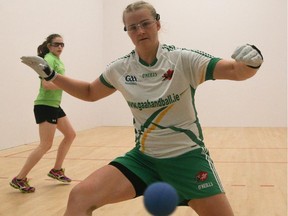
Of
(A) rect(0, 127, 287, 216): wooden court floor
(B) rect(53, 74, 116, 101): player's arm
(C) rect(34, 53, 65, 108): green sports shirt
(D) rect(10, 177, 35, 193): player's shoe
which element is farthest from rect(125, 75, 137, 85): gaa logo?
(D) rect(10, 177, 35, 193): player's shoe

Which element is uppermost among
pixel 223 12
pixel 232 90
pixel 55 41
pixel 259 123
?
pixel 223 12

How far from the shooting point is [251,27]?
1042cm

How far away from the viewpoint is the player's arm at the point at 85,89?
7.71 ft

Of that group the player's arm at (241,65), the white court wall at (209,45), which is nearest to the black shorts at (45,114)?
the player's arm at (241,65)

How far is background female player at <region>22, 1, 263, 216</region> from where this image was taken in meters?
1.98

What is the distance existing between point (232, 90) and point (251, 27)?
1570 millimetres

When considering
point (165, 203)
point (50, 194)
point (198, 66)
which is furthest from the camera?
point (50, 194)

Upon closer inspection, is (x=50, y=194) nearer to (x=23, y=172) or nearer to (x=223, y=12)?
(x=23, y=172)

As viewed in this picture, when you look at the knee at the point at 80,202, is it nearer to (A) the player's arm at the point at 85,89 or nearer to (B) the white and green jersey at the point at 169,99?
(B) the white and green jersey at the point at 169,99

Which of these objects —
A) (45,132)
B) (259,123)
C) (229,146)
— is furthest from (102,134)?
(45,132)

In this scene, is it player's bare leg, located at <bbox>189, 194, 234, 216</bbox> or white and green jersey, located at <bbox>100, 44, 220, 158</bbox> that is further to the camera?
white and green jersey, located at <bbox>100, 44, 220, 158</bbox>

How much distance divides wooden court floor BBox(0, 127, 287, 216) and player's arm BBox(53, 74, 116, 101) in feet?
4.23

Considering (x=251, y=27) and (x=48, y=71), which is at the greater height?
(x=251, y=27)

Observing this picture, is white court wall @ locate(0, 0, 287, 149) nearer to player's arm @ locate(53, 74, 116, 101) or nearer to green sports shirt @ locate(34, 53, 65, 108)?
green sports shirt @ locate(34, 53, 65, 108)
